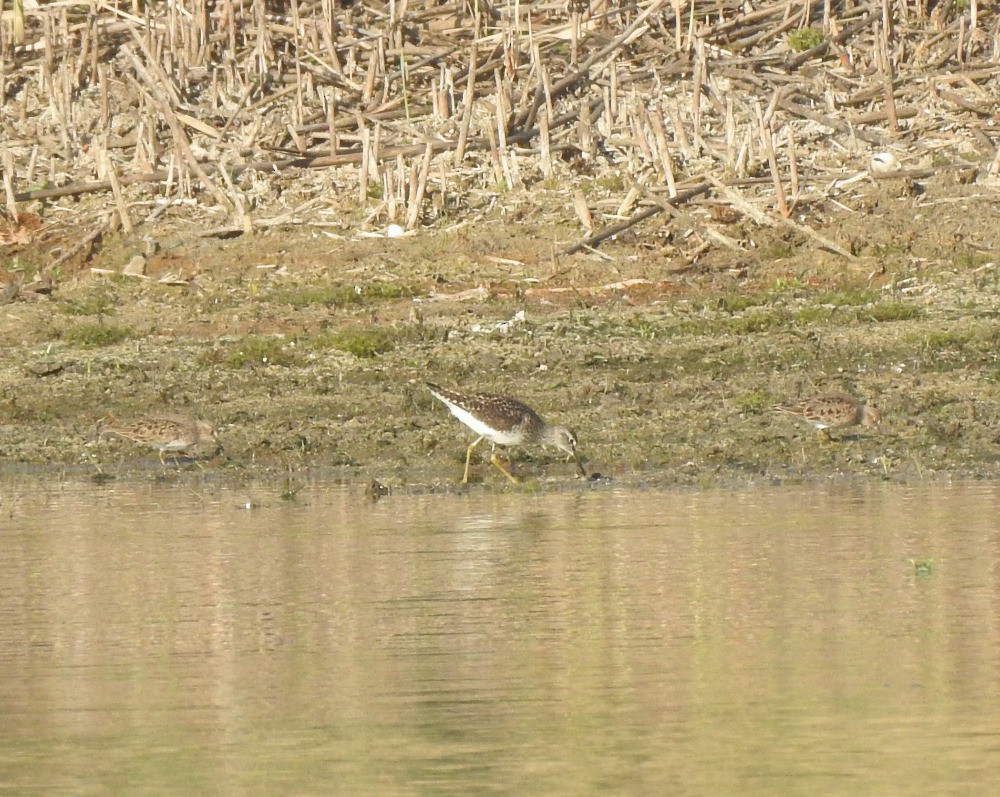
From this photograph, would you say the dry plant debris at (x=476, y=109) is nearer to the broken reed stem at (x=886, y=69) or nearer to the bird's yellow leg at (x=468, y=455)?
the broken reed stem at (x=886, y=69)

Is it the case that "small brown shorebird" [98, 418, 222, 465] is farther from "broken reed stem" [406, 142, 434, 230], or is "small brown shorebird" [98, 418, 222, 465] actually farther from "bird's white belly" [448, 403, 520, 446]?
"broken reed stem" [406, 142, 434, 230]

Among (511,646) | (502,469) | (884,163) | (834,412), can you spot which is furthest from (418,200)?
(511,646)

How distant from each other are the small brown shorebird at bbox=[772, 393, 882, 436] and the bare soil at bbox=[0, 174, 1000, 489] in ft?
0.67

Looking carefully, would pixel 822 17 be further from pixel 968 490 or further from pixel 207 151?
pixel 968 490

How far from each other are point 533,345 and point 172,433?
3.53 meters

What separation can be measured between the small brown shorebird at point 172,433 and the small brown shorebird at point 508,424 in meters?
1.87

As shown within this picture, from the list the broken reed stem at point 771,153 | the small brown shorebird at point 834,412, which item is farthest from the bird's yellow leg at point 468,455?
the broken reed stem at point 771,153

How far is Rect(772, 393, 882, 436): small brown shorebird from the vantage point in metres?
14.7

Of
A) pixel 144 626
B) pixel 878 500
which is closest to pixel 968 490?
pixel 878 500

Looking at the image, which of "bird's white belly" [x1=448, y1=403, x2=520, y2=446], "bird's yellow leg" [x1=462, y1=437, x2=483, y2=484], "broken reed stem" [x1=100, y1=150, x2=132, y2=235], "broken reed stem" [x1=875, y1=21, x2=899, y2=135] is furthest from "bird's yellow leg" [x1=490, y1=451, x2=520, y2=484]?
"broken reed stem" [x1=875, y1=21, x2=899, y2=135]

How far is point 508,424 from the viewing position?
14.4 meters

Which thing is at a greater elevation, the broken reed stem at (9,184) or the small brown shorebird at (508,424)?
the broken reed stem at (9,184)

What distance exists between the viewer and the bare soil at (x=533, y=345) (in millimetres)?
15305

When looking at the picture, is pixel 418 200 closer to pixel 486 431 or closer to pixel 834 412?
pixel 486 431
